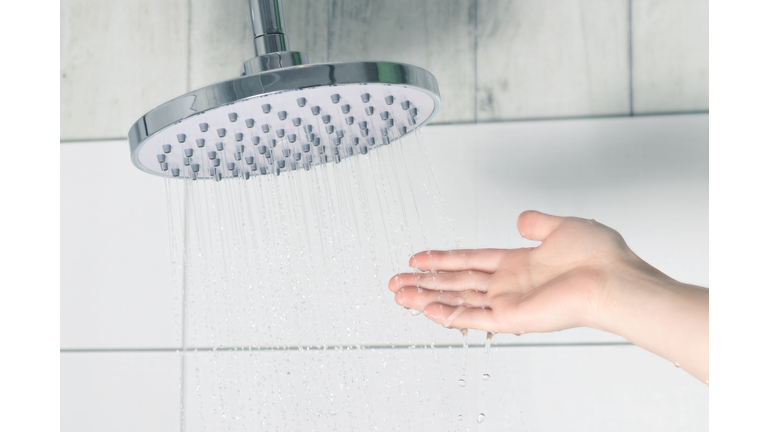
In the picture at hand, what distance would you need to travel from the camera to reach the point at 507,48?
3.05 ft

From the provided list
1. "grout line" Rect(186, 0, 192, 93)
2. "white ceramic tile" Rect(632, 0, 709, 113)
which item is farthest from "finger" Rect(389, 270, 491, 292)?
"grout line" Rect(186, 0, 192, 93)

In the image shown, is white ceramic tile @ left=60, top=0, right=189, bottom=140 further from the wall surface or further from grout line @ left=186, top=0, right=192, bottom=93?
the wall surface

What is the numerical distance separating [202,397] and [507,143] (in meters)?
0.63

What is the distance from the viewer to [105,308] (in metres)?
0.98

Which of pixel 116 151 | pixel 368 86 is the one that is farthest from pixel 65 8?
pixel 368 86

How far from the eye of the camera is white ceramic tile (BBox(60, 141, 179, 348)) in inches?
38.3

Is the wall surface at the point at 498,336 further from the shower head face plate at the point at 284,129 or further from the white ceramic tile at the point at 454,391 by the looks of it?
the shower head face plate at the point at 284,129

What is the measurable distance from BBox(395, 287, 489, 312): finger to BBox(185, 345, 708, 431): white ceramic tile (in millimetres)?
165

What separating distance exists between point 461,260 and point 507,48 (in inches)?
14.4

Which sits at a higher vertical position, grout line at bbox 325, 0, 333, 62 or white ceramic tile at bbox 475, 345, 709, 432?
grout line at bbox 325, 0, 333, 62

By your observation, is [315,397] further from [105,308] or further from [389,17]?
[389,17]

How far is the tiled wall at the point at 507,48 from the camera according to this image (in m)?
0.91

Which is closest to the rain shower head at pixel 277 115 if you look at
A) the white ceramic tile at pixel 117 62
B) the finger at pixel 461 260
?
the finger at pixel 461 260

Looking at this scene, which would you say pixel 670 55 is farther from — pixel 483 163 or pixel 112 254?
pixel 112 254
